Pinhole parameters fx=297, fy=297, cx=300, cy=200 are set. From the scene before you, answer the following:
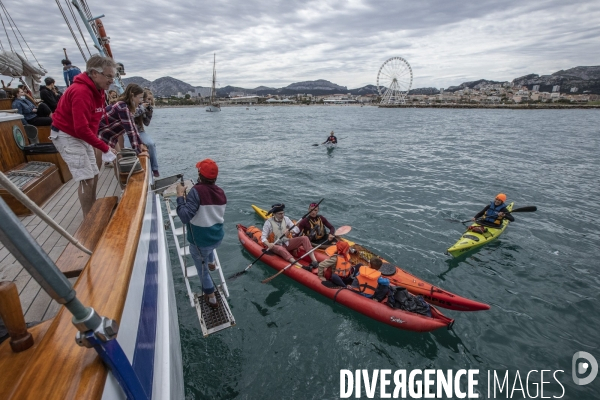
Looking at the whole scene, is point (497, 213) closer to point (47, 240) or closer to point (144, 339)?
point (144, 339)

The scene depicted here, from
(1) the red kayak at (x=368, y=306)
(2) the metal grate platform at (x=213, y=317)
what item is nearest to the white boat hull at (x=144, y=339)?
(2) the metal grate platform at (x=213, y=317)

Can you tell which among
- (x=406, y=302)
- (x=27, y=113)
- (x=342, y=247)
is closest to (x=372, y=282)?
(x=406, y=302)

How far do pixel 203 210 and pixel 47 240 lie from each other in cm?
198

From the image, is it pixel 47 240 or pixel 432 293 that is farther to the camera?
pixel 432 293

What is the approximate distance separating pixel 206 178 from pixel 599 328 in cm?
928

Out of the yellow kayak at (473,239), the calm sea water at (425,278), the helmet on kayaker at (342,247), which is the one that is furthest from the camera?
the yellow kayak at (473,239)

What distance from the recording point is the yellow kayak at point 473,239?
941 centimetres

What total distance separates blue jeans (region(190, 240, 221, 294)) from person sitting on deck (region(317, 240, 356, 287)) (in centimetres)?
320

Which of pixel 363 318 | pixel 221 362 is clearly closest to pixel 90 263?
pixel 221 362

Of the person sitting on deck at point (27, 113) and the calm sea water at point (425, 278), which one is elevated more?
the person sitting on deck at point (27, 113)

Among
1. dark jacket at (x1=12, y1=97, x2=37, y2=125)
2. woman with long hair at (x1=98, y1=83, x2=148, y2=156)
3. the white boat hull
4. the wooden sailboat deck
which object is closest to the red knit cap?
the white boat hull

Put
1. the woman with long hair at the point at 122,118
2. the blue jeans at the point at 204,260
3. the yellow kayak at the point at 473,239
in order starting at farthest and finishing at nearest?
the yellow kayak at the point at 473,239, the woman with long hair at the point at 122,118, the blue jeans at the point at 204,260

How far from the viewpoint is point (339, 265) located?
7.84 metres

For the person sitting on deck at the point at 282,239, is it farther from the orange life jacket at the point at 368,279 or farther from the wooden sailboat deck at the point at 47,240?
the wooden sailboat deck at the point at 47,240
